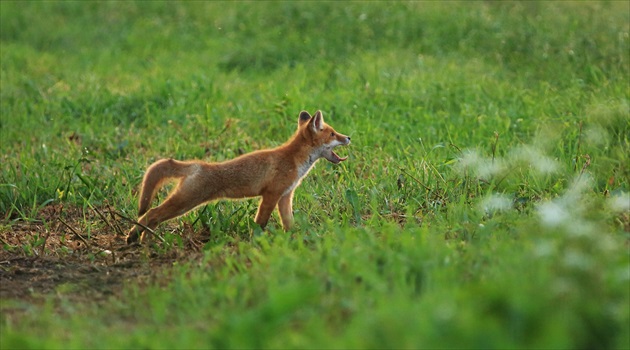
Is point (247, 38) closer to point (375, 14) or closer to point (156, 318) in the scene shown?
point (375, 14)

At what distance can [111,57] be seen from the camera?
13883 mm

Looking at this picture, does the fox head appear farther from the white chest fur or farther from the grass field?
the grass field

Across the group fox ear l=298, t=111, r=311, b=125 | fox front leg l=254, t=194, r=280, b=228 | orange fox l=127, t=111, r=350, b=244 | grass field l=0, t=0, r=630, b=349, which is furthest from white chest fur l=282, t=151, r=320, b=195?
fox ear l=298, t=111, r=311, b=125

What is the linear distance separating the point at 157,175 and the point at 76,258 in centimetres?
77

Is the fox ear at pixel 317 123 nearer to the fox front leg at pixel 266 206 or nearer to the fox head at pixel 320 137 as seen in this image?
the fox head at pixel 320 137

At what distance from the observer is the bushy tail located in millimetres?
6512

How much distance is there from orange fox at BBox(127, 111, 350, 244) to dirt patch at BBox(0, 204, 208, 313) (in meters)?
0.26

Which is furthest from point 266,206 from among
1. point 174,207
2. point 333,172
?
point 333,172

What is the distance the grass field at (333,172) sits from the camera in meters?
4.22

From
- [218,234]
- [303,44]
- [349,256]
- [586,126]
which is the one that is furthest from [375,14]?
[349,256]

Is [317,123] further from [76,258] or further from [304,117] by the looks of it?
[76,258]

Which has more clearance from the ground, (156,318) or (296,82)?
(156,318)

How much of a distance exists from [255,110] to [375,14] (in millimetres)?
4560

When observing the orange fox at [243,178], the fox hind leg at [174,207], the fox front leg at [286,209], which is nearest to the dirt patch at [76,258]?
the fox hind leg at [174,207]
